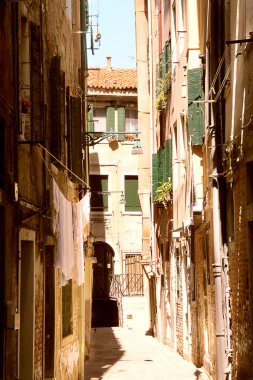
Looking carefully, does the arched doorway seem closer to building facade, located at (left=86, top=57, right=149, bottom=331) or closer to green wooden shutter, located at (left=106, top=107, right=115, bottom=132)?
building facade, located at (left=86, top=57, right=149, bottom=331)

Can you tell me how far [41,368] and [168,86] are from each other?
12930mm

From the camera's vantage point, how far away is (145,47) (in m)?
34.3

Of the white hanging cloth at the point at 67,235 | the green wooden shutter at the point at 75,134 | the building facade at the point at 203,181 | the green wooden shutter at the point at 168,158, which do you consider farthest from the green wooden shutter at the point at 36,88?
the green wooden shutter at the point at 168,158

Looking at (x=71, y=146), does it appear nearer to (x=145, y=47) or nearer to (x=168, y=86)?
(x=168, y=86)

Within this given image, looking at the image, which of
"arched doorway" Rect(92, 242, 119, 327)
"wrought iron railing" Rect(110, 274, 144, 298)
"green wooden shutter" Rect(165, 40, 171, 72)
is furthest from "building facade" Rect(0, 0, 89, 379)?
"wrought iron railing" Rect(110, 274, 144, 298)

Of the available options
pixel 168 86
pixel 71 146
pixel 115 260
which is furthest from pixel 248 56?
pixel 115 260

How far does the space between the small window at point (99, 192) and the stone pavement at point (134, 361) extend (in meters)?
10.6

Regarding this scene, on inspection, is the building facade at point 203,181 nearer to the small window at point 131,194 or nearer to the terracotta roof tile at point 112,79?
the terracotta roof tile at point 112,79

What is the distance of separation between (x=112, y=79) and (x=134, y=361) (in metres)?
22.1

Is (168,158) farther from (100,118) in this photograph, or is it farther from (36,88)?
(100,118)

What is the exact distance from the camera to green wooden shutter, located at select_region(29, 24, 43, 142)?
12202mm

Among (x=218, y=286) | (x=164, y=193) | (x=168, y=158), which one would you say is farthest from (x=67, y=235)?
(x=164, y=193)

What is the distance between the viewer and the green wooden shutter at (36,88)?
40.0 feet

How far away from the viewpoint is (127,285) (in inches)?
1544
